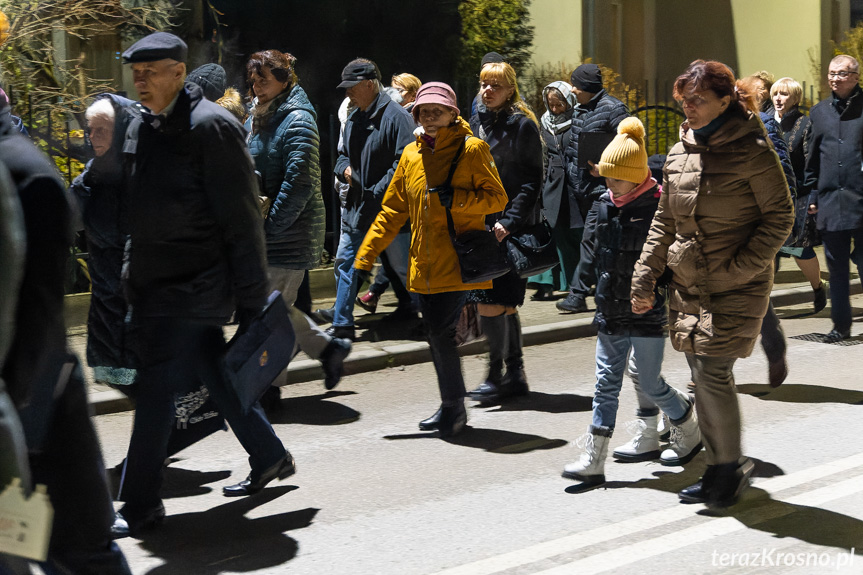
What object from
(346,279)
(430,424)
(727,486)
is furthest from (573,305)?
(727,486)

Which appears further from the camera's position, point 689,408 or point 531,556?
point 689,408

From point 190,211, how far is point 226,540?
4.40ft

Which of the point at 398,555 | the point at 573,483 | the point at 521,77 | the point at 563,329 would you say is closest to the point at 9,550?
the point at 398,555

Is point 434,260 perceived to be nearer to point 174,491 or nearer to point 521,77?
point 174,491

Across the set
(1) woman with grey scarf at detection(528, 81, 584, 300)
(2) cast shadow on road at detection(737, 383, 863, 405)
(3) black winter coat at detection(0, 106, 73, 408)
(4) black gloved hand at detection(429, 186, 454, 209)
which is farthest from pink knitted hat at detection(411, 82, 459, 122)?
(1) woman with grey scarf at detection(528, 81, 584, 300)

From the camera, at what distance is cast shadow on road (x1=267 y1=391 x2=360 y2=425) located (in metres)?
6.89

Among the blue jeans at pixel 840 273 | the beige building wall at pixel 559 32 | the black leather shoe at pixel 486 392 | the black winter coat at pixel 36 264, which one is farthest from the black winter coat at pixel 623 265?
the beige building wall at pixel 559 32

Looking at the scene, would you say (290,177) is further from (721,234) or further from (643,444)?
(721,234)

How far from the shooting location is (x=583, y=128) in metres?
9.37

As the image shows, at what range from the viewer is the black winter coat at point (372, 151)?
8.26m

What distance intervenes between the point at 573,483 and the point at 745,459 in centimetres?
79

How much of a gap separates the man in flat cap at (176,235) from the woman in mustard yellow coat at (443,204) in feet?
4.98

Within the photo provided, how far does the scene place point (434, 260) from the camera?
6.10 m

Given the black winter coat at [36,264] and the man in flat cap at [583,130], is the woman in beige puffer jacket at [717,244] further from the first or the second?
the man in flat cap at [583,130]
